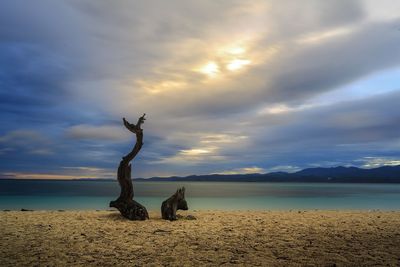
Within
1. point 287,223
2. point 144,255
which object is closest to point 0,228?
point 144,255

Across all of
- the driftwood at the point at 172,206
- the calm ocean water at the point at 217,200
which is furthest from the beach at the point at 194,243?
the calm ocean water at the point at 217,200

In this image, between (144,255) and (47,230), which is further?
(47,230)

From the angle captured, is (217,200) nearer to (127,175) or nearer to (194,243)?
(127,175)

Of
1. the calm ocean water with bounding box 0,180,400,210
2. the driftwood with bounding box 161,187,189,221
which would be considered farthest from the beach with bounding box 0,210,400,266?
the calm ocean water with bounding box 0,180,400,210

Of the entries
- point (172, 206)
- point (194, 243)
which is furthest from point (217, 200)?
point (194, 243)

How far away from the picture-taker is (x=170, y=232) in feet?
43.1

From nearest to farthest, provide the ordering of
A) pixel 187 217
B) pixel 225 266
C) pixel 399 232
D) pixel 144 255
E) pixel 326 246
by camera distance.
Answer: pixel 225 266 → pixel 144 255 → pixel 326 246 → pixel 399 232 → pixel 187 217

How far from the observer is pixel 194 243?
11008 millimetres

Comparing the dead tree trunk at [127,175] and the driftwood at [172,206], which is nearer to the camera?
the driftwood at [172,206]

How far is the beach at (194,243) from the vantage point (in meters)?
8.81

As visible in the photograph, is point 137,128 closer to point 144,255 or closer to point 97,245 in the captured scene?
point 97,245

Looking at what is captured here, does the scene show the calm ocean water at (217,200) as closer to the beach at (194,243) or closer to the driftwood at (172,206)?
the driftwood at (172,206)

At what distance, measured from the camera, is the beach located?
347 inches

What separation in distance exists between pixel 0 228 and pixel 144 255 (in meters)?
7.54
